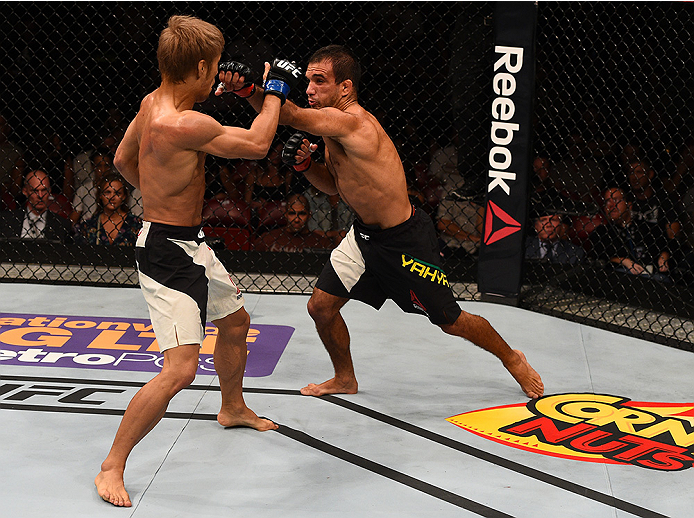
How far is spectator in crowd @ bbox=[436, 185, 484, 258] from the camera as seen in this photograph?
434 centimetres

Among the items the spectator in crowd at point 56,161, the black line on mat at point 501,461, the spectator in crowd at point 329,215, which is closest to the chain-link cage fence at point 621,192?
the spectator in crowd at point 329,215

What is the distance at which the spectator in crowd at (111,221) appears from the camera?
445cm

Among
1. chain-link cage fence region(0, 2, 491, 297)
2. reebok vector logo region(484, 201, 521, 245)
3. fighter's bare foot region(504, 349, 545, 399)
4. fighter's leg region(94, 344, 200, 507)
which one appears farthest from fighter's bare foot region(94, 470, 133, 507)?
reebok vector logo region(484, 201, 521, 245)

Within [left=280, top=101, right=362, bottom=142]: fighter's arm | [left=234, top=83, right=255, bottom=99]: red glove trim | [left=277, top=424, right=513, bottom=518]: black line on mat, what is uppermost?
[left=234, top=83, right=255, bottom=99]: red glove trim

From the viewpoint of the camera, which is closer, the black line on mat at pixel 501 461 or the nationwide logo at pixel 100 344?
the black line on mat at pixel 501 461

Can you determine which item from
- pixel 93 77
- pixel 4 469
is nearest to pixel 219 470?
pixel 4 469

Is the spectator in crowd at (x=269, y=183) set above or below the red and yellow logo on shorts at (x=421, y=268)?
below

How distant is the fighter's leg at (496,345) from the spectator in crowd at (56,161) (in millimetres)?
3146

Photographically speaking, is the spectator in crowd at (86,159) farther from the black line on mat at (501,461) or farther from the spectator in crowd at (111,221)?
the black line on mat at (501,461)

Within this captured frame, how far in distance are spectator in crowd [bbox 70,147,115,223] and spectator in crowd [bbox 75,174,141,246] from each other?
0.10ft

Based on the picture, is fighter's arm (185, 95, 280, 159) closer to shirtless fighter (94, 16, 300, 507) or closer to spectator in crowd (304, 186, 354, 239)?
shirtless fighter (94, 16, 300, 507)

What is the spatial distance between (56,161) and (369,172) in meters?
3.31

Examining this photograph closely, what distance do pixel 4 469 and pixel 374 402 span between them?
3.81 feet

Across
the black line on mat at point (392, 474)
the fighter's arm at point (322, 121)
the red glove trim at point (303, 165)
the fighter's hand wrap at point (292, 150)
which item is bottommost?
the black line on mat at point (392, 474)
